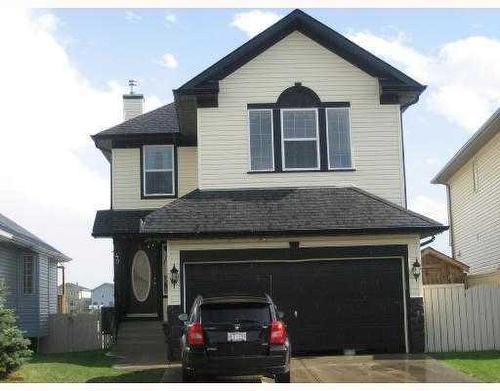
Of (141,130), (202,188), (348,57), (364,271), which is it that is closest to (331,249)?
(364,271)

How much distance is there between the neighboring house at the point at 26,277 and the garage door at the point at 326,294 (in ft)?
28.9

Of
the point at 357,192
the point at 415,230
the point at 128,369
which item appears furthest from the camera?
the point at 357,192

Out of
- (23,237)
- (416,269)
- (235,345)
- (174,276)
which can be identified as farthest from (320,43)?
(23,237)

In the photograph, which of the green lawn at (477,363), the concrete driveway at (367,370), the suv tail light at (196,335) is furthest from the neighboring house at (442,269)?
the suv tail light at (196,335)

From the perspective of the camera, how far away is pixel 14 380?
569 inches

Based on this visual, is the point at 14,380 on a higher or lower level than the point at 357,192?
lower

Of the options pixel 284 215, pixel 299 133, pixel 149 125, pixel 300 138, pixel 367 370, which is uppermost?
pixel 149 125

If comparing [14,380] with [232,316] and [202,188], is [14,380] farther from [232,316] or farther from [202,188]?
[202,188]

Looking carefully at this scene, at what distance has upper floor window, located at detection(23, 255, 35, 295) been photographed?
2766 cm

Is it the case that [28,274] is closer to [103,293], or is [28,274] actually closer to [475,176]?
[475,176]

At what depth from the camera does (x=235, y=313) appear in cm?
1297

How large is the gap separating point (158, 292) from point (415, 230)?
31.6 ft

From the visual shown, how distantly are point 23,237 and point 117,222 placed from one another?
495 centimetres

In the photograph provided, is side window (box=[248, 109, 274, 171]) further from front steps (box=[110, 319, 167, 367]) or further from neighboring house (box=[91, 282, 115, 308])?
neighboring house (box=[91, 282, 115, 308])
